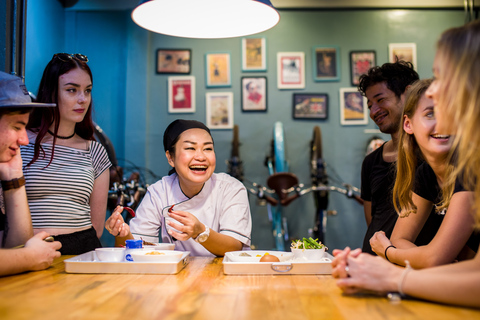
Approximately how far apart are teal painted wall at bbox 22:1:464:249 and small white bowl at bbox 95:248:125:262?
342 centimetres

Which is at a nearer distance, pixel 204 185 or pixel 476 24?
pixel 476 24

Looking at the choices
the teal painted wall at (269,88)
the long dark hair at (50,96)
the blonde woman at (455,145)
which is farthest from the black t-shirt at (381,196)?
the teal painted wall at (269,88)

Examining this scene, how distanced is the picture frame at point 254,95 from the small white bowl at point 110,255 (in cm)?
359

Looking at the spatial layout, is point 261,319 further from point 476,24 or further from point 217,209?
point 217,209

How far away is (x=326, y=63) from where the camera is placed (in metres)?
5.11

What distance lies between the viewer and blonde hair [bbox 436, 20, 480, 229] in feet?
3.52

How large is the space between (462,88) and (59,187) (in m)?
1.90

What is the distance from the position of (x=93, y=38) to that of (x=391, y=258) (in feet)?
14.5

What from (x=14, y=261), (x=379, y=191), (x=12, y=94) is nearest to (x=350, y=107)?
(x=379, y=191)

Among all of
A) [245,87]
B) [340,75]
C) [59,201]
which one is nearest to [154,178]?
[245,87]

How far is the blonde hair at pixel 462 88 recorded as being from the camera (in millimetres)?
1074

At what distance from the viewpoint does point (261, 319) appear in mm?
992

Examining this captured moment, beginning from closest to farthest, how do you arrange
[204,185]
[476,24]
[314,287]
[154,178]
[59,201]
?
[476,24]
[314,287]
[59,201]
[204,185]
[154,178]

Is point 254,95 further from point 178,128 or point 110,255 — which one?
point 110,255
